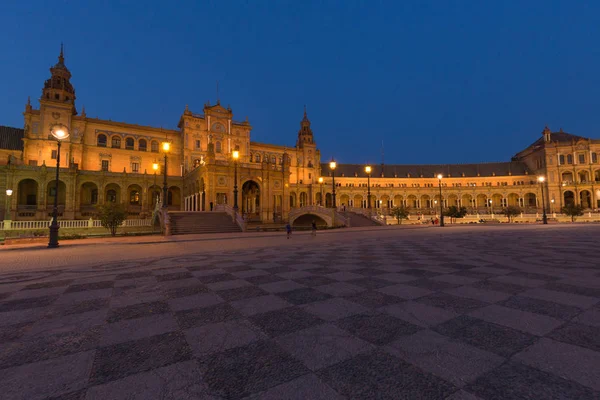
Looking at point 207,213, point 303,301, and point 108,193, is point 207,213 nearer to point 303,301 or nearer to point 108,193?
point 303,301

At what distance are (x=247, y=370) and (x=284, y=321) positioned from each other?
1.33 m

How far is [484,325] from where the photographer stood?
3.80 m

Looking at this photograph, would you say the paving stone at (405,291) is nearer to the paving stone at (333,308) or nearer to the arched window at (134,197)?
the paving stone at (333,308)

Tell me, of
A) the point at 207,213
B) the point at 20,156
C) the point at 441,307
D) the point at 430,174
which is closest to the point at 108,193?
the point at 20,156

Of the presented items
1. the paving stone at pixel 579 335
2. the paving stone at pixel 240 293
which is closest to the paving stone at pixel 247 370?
the paving stone at pixel 240 293

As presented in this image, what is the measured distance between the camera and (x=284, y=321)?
404cm

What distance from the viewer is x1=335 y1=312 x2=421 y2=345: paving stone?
11.4 feet

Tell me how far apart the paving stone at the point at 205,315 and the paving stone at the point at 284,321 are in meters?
0.44

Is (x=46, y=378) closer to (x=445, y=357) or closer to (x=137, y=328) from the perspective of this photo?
(x=137, y=328)

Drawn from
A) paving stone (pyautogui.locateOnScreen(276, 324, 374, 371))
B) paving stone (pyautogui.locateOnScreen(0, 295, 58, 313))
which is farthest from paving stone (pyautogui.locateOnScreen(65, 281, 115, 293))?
paving stone (pyautogui.locateOnScreen(276, 324, 374, 371))

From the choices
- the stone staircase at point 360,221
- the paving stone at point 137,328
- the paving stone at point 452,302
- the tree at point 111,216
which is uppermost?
the tree at point 111,216

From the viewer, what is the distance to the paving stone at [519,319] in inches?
144

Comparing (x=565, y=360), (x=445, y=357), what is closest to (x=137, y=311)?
(x=445, y=357)

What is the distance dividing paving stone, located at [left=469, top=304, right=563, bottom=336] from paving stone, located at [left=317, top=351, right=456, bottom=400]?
6.93ft
